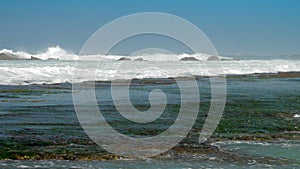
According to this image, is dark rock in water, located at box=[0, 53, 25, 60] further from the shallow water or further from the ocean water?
the shallow water

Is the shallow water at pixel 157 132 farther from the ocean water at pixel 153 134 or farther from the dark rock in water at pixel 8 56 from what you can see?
→ the dark rock in water at pixel 8 56

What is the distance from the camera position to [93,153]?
12.3 m

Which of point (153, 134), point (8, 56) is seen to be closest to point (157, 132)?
point (153, 134)

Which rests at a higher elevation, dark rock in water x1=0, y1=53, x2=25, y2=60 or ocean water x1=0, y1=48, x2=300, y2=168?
dark rock in water x1=0, y1=53, x2=25, y2=60

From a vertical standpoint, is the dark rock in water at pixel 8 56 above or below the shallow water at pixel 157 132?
above

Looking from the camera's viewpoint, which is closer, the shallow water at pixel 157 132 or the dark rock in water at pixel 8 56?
the shallow water at pixel 157 132

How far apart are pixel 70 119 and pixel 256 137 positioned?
23.0ft

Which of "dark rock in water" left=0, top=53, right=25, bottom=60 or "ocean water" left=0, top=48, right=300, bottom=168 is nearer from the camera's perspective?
"ocean water" left=0, top=48, right=300, bottom=168

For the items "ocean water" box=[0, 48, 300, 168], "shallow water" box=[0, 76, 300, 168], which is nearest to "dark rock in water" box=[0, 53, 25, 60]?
"ocean water" box=[0, 48, 300, 168]

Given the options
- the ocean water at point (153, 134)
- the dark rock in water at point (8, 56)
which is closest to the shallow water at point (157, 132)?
the ocean water at point (153, 134)

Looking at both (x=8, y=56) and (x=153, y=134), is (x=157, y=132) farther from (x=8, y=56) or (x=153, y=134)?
(x=8, y=56)

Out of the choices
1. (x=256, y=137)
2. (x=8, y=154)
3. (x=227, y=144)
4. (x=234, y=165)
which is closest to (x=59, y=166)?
(x=8, y=154)

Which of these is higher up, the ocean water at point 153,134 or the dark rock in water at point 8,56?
the dark rock in water at point 8,56

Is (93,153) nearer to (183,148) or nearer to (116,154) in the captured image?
(116,154)
